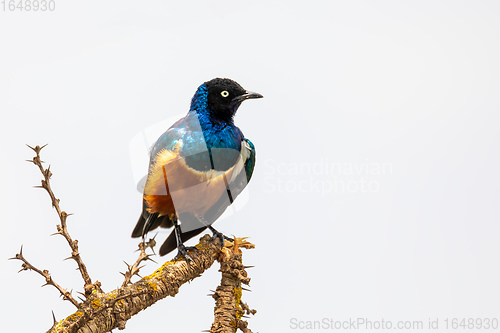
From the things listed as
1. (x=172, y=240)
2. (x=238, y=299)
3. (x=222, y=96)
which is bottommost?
(x=238, y=299)

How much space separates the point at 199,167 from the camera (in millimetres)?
3078

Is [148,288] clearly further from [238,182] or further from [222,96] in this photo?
[222,96]

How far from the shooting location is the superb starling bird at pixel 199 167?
3.09 meters

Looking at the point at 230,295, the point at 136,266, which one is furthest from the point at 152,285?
the point at 230,295

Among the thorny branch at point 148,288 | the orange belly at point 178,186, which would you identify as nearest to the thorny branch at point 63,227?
the thorny branch at point 148,288

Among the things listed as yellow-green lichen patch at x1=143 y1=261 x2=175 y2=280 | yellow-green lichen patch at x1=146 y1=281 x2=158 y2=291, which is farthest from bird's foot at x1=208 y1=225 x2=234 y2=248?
yellow-green lichen patch at x1=146 y1=281 x2=158 y2=291

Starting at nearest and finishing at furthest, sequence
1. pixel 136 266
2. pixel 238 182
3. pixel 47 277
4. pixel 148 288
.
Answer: pixel 47 277 < pixel 136 266 < pixel 148 288 < pixel 238 182

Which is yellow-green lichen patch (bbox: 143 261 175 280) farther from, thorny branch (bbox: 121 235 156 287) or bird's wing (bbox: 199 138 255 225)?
bird's wing (bbox: 199 138 255 225)

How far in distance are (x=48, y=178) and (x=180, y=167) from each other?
70 cm

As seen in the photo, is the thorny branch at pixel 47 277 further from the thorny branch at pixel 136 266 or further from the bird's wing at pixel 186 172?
the bird's wing at pixel 186 172

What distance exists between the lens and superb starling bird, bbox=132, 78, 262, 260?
122 inches

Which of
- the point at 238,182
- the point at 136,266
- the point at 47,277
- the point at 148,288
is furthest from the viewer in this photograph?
the point at 238,182

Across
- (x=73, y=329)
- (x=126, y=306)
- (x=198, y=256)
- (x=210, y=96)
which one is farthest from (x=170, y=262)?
(x=210, y=96)

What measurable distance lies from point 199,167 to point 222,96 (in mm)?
439
